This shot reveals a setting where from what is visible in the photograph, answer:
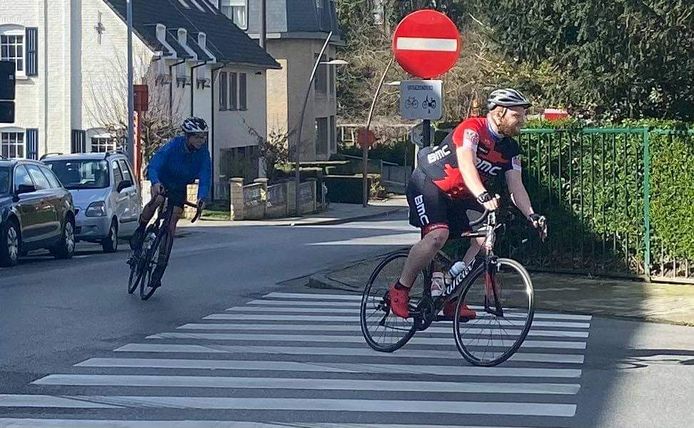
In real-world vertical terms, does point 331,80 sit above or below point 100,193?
above

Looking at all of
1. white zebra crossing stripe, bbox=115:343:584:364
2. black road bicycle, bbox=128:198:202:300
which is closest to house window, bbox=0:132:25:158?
black road bicycle, bbox=128:198:202:300

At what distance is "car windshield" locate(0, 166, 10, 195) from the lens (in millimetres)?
20141

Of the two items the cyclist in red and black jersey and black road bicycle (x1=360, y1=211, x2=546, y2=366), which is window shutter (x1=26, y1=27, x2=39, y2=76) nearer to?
black road bicycle (x1=360, y1=211, x2=546, y2=366)

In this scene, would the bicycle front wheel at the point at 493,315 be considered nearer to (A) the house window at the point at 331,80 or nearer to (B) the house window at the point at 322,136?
(B) the house window at the point at 322,136

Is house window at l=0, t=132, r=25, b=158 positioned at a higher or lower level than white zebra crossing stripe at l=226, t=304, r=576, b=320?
higher

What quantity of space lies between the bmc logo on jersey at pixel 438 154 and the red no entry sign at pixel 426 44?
12.7 ft

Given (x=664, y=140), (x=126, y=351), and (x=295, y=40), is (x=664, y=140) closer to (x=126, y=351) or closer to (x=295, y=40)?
(x=126, y=351)

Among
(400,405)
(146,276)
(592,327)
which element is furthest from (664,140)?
(400,405)

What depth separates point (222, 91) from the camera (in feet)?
166

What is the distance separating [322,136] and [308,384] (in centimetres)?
6048

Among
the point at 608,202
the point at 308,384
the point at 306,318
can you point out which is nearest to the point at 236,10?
the point at 608,202

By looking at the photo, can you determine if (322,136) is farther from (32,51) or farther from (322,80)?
(32,51)

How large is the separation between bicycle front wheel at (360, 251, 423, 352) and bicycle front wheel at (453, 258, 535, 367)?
0.52 meters

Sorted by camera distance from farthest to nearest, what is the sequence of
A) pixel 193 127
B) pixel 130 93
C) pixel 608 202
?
pixel 130 93, pixel 608 202, pixel 193 127
